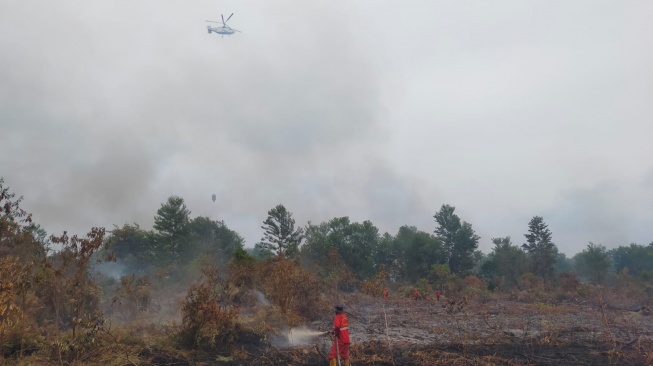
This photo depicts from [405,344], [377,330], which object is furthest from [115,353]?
[377,330]

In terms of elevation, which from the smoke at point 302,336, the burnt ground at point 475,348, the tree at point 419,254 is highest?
the tree at point 419,254

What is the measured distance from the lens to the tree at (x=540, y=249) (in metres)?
56.2

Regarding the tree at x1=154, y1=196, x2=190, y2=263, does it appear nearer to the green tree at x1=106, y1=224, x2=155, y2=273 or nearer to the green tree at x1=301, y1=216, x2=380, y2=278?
the green tree at x1=106, y1=224, x2=155, y2=273

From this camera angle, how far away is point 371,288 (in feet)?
49.2

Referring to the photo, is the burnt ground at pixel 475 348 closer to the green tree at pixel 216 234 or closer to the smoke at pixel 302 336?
the smoke at pixel 302 336

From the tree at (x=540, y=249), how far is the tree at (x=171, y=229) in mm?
46162

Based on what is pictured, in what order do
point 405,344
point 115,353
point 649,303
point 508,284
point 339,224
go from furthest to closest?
point 339,224 < point 508,284 < point 649,303 < point 405,344 < point 115,353

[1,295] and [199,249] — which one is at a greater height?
[199,249]

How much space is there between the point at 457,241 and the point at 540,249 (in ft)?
42.2

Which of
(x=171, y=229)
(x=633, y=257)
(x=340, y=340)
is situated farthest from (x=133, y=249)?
(x=633, y=257)

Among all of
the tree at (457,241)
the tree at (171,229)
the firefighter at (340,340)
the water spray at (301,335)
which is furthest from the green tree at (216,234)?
the firefighter at (340,340)

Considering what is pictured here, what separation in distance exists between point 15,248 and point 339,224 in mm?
54387

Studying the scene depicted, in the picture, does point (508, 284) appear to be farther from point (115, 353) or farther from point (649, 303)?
point (115, 353)

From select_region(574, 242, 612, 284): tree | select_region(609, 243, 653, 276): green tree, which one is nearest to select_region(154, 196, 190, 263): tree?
select_region(574, 242, 612, 284): tree
